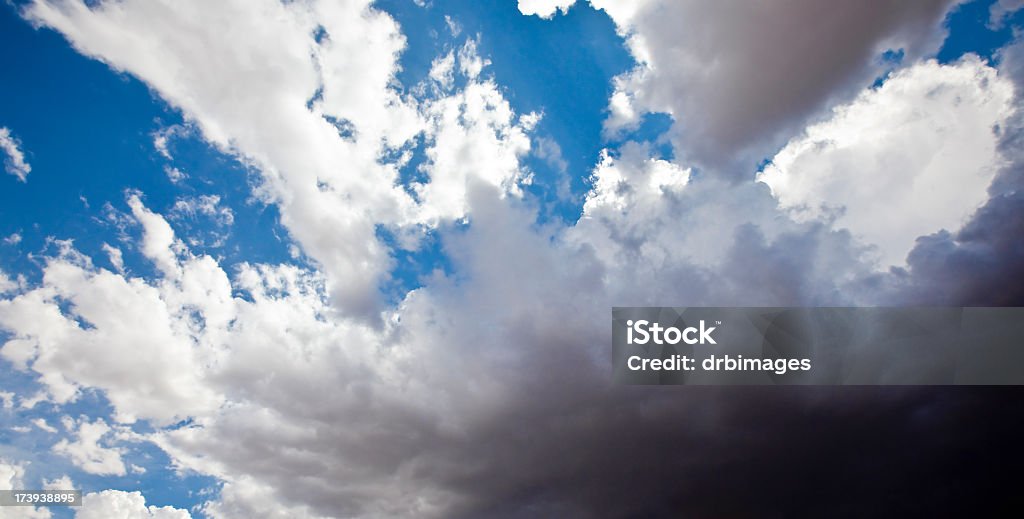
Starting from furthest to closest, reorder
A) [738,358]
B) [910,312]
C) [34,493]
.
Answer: [910,312]
[34,493]
[738,358]

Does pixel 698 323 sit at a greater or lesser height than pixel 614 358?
greater

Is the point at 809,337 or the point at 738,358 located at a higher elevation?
the point at 809,337

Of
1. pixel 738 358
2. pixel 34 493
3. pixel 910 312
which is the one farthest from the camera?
pixel 910 312

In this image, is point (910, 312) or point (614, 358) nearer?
point (614, 358)

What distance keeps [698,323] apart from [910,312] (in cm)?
4392

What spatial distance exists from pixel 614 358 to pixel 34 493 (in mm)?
78900

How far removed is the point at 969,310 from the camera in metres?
62.1

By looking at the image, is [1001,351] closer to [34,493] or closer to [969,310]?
[969,310]

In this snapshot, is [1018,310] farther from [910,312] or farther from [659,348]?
[659,348]

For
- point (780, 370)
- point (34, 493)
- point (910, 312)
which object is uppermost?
point (910, 312)

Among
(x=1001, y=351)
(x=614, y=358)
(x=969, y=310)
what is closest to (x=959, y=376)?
(x=1001, y=351)

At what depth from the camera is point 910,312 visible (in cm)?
7738

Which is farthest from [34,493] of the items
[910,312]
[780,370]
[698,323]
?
[910,312]

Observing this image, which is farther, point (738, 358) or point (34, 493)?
point (34, 493)
